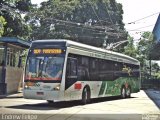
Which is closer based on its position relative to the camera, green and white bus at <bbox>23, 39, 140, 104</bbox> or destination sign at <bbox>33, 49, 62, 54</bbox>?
green and white bus at <bbox>23, 39, 140, 104</bbox>

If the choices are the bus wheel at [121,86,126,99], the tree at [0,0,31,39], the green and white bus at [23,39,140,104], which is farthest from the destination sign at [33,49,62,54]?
the tree at [0,0,31,39]

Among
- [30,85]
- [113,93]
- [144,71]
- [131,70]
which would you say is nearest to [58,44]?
[30,85]

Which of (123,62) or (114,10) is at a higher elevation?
(114,10)

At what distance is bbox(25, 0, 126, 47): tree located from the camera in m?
57.9

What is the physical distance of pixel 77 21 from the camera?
197 ft

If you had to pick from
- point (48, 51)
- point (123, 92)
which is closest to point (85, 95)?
point (48, 51)

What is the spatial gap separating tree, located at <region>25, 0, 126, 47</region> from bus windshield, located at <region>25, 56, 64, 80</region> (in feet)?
122

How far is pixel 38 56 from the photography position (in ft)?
63.3

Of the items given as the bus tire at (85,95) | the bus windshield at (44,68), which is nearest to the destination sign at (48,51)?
the bus windshield at (44,68)

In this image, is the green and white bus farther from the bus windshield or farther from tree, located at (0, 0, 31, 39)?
tree, located at (0, 0, 31, 39)

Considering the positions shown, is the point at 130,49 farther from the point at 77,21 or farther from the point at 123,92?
the point at 123,92

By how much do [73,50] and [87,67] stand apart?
213cm

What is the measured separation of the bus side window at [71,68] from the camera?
19.4 meters

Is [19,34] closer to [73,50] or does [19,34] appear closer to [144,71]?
[73,50]
